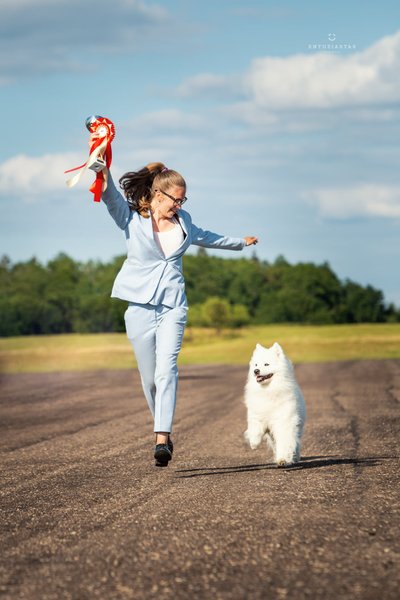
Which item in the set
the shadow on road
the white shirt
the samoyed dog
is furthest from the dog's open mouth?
the white shirt

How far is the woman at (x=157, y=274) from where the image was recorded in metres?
8.35

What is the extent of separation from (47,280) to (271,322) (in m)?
23.2

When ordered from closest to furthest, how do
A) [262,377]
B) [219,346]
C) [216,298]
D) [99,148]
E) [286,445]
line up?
[99,148] → [286,445] → [262,377] → [219,346] → [216,298]

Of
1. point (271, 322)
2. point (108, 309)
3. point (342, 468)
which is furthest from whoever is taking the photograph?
point (271, 322)

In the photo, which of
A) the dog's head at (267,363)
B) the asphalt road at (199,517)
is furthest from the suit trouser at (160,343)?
the dog's head at (267,363)

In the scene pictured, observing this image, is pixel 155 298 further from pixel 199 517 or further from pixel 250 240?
pixel 199 517

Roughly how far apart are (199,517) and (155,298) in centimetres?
234

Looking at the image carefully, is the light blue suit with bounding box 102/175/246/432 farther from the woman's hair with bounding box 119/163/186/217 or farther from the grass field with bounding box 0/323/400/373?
the grass field with bounding box 0/323/400/373

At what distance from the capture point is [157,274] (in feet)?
27.4

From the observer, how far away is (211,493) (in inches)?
302

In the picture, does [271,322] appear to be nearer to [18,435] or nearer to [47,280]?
[47,280]

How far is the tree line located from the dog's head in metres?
56.2

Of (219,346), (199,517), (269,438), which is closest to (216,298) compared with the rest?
(219,346)

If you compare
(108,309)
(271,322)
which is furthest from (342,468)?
(271,322)
